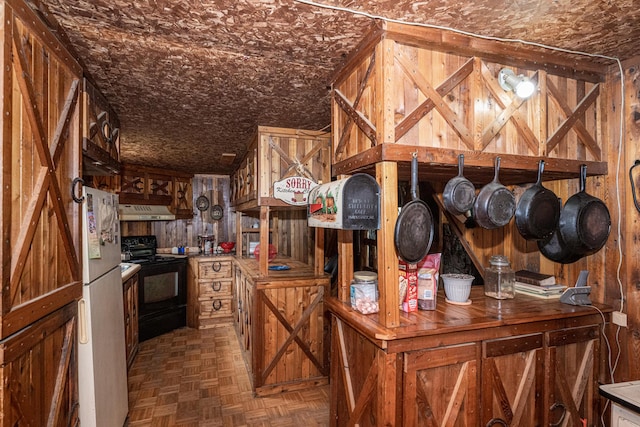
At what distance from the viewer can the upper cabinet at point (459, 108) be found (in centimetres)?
160

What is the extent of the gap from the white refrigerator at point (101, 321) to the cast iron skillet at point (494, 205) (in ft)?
7.30

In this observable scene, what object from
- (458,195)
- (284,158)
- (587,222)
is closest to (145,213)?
(284,158)

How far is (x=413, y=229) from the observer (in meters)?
1.64

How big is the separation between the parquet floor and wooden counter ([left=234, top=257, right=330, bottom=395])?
148 millimetres

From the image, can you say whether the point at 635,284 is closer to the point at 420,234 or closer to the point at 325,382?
the point at 420,234

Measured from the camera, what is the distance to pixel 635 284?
1934 mm

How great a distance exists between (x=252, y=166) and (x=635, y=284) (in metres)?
3.15

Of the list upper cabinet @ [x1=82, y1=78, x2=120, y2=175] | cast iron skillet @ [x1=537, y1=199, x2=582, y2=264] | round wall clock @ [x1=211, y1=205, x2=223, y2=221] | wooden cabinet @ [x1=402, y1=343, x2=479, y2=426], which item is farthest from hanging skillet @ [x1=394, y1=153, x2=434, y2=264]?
round wall clock @ [x1=211, y1=205, x2=223, y2=221]

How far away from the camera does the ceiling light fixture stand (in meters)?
1.75

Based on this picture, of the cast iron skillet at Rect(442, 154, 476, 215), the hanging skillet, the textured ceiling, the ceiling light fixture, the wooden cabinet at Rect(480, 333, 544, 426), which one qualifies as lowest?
the wooden cabinet at Rect(480, 333, 544, 426)

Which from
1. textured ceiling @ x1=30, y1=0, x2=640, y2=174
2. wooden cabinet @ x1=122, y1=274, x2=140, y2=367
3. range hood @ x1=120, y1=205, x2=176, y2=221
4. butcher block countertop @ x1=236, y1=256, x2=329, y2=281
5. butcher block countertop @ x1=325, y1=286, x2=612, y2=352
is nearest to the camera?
textured ceiling @ x1=30, y1=0, x2=640, y2=174

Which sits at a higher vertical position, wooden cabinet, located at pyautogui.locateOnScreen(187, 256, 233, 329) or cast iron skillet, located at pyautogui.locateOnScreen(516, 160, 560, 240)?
cast iron skillet, located at pyautogui.locateOnScreen(516, 160, 560, 240)

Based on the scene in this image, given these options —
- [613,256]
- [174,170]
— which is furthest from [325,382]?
[174,170]

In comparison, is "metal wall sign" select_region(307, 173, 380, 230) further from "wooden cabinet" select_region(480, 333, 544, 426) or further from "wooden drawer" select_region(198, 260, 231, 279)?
"wooden drawer" select_region(198, 260, 231, 279)
